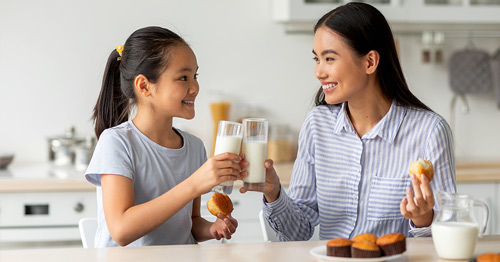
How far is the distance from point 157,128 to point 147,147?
74 mm

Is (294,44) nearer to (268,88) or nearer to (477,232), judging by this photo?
(268,88)

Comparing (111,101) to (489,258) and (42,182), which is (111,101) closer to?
(42,182)

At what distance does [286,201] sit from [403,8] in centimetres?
183

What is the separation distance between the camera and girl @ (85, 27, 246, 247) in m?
1.71

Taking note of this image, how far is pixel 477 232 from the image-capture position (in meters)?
1.43

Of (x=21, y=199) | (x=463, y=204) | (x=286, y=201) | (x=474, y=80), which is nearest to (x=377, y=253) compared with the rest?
(x=463, y=204)

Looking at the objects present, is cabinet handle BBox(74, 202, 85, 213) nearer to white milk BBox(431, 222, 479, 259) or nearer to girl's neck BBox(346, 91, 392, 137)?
girl's neck BBox(346, 91, 392, 137)

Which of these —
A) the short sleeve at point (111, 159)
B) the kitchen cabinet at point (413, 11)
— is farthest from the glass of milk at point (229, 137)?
the kitchen cabinet at point (413, 11)

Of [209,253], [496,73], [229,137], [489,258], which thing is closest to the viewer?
[489,258]

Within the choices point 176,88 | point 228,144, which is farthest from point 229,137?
point 176,88

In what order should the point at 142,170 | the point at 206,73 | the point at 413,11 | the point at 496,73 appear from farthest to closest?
the point at 496,73 < the point at 206,73 < the point at 413,11 < the point at 142,170

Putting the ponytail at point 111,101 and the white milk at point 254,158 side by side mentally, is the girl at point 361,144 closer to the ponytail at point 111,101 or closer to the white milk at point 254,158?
the white milk at point 254,158

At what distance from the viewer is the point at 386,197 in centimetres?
194

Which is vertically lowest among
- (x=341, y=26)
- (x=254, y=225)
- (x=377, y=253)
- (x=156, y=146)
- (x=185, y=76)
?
(x=254, y=225)
